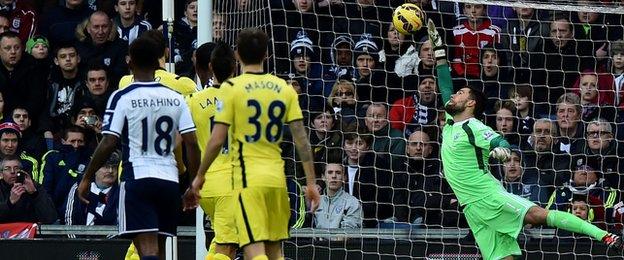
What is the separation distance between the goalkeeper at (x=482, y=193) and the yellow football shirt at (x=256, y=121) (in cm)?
331

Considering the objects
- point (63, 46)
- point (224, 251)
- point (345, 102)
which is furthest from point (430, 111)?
point (224, 251)

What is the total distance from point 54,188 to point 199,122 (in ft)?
12.9

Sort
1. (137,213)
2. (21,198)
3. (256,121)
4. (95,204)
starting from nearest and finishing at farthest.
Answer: (256,121), (137,213), (21,198), (95,204)

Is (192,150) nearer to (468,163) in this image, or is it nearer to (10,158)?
(468,163)

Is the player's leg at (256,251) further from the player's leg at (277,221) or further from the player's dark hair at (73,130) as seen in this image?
the player's dark hair at (73,130)

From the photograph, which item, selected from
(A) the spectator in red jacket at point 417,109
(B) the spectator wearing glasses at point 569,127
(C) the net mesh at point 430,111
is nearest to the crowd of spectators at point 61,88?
(C) the net mesh at point 430,111

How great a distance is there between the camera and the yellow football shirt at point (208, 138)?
11.6 m

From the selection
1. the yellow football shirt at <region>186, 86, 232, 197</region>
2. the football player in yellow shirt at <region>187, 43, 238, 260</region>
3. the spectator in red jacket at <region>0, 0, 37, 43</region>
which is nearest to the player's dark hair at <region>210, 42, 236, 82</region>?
the football player in yellow shirt at <region>187, 43, 238, 260</region>

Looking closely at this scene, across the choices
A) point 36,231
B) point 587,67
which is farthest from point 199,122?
point 587,67

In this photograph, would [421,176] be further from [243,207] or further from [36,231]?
[243,207]

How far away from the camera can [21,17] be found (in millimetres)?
17109

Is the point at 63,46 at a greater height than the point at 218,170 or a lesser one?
greater

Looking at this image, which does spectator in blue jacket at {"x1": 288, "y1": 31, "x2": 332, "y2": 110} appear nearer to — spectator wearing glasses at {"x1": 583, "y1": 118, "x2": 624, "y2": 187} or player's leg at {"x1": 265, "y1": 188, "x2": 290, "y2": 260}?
spectator wearing glasses at {"x1": 583, "y1": 118, "x2": 624, "y2": 187}

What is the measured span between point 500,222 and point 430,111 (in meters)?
2.62
